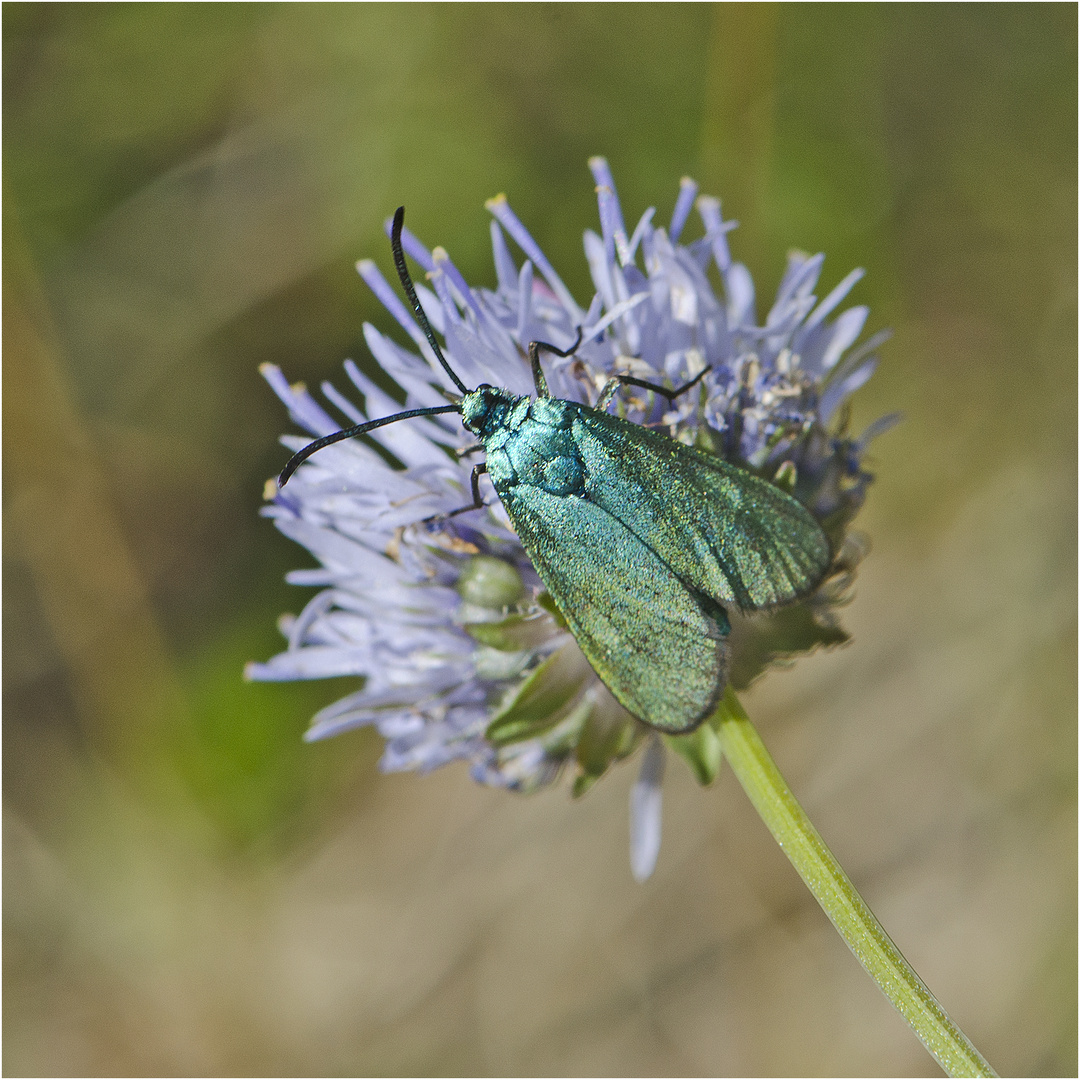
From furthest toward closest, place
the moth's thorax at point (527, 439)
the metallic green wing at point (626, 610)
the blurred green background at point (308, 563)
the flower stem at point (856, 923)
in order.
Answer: the blurred green background at point (308, 563) < the moth's thorax at point (527, 439) < the metallic green wing at point (626, 610) < the flower stem at point (856, 923)

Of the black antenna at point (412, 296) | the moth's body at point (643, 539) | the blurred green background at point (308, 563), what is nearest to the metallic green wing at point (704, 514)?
the moth's body at point (643, 539)

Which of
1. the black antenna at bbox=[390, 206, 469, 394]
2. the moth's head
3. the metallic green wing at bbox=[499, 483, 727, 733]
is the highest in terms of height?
the black antenna at bbox=[390, 206, 469, 394]

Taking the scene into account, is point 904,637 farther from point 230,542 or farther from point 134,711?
point 134,711

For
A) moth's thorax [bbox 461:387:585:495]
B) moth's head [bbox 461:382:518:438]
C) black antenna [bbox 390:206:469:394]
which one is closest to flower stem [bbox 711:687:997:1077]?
moth's thorax [bbox 461:387:585:495]

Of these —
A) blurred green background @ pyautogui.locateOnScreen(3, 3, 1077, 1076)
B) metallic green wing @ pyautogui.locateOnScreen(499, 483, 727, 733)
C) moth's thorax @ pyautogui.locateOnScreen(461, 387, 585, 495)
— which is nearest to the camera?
metallic green wing @ pyautogui.locateOnScreen(499, 483, 727, 733)

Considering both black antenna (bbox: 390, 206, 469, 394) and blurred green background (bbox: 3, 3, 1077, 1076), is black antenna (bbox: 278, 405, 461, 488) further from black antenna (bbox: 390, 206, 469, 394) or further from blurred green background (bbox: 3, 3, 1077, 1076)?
blurred green background (bbox: 3, 3, 1077, 1076)

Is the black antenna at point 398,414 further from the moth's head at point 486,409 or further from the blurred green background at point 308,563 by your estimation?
the blurred green background at point 308,563

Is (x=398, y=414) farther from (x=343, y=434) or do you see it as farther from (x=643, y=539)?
(x=643, y=539)

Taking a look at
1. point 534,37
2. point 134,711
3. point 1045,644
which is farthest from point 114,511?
point 1045,644

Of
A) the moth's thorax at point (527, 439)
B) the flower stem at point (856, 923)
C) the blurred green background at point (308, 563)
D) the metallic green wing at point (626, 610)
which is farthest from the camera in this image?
the blurred green background at point (308, 563)
